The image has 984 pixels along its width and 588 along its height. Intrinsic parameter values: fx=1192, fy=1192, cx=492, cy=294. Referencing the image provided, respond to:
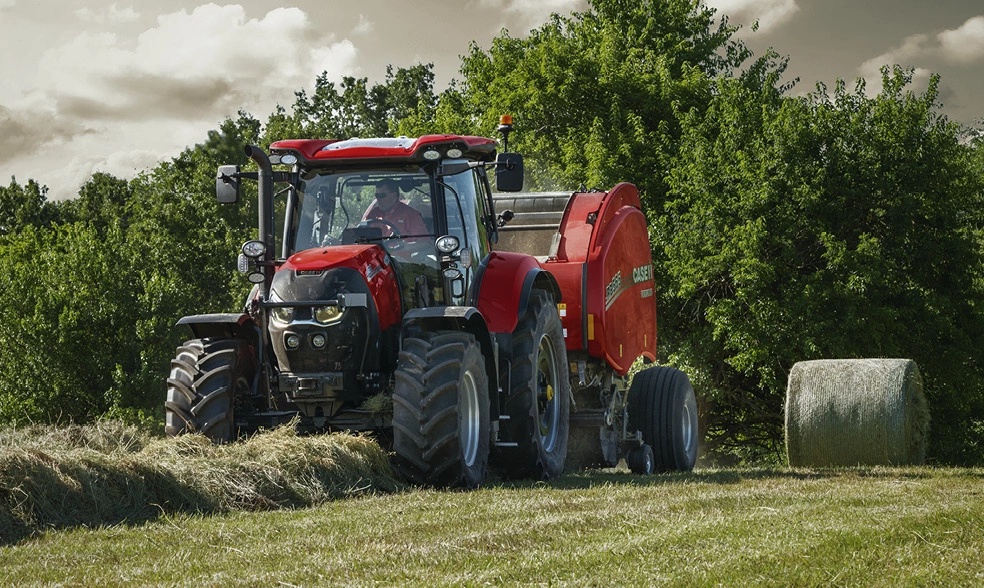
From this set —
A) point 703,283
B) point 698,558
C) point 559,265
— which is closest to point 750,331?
point 703,283

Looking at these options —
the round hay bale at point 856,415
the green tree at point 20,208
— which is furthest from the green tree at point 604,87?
the green tree at point 20,208

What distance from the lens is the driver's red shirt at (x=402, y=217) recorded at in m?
9.34

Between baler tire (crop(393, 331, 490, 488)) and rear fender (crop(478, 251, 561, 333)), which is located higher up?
rear fender (crop(478, 251, 561, 333))

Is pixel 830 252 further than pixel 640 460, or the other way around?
pixel 830 252

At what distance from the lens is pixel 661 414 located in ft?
43.0

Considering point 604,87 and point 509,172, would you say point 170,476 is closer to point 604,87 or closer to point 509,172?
point 509,172

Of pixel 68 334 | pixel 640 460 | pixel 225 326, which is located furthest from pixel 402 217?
pixel 68 334

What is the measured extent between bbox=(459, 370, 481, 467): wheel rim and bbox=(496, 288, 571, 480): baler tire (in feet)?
2.59

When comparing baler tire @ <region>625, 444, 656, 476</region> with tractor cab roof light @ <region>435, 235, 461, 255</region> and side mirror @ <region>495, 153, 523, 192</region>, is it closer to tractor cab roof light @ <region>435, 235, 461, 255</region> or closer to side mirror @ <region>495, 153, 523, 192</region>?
side mirror @ <region>495, 153, 523, 192</region>

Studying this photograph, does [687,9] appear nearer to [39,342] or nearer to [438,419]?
[39,342]

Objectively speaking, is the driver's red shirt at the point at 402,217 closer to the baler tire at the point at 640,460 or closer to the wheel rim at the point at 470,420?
the wheel rim at the point at 470,420

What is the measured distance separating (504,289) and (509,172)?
3.28 feet

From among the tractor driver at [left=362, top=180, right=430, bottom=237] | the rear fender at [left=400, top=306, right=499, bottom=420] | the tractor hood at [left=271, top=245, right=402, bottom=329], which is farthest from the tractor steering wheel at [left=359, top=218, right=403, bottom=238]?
the rear fender at [left=400, top=306, right=499, bottom=420]

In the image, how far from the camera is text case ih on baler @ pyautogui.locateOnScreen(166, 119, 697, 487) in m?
8.48
